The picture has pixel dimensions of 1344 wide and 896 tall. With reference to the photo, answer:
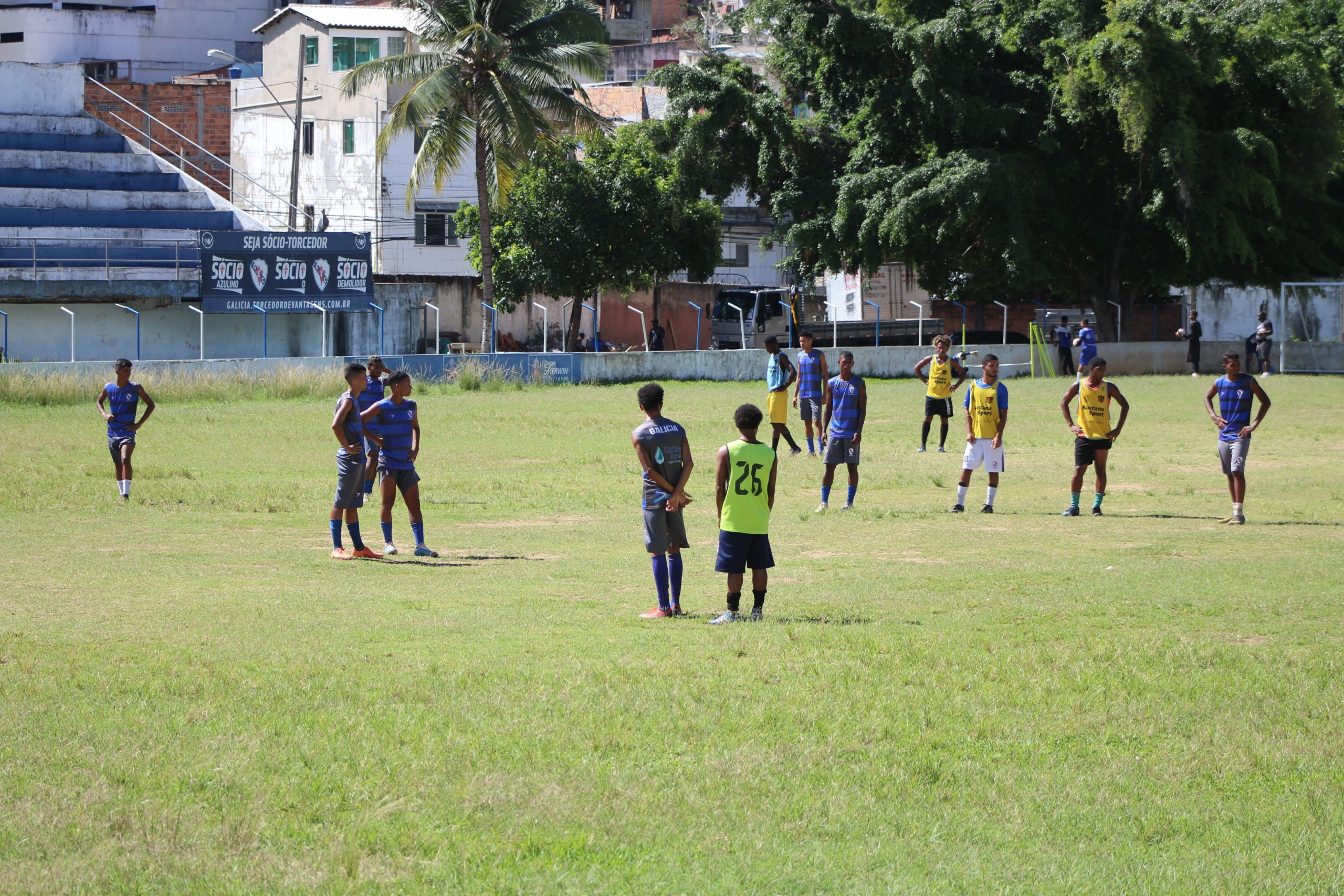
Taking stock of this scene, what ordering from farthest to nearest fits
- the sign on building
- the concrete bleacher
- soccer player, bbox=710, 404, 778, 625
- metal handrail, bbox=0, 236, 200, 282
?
the concrete bleacher
metal handrail, bbox=0, 236, 200, 282
the sign on building
soccer player, bbox=710, 404, 778, 625

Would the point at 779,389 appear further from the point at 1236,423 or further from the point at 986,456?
the point at 1236,423

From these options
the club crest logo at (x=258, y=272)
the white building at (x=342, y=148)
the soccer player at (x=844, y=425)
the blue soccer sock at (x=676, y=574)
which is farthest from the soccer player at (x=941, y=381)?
the white building at (x=342, y=148)

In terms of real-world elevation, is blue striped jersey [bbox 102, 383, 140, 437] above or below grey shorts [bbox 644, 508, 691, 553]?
above

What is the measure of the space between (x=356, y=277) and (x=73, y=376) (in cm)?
1185

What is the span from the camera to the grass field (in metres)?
5.43

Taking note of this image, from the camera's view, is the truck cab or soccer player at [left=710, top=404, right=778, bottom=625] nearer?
soccer player at [left=710, top=404, right=778, bottom=625]

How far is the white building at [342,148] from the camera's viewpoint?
5803cm

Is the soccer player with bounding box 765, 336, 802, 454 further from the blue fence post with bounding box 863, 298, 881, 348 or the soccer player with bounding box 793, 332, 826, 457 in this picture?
the blue fence post with bounding box 863, 298, 881, 348

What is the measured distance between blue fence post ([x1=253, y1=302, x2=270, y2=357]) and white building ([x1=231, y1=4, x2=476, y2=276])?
13.0 meters

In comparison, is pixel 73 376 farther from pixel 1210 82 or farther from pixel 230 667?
pixel 1210 82

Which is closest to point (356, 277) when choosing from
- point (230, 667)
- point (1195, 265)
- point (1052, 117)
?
point (1052, 117)

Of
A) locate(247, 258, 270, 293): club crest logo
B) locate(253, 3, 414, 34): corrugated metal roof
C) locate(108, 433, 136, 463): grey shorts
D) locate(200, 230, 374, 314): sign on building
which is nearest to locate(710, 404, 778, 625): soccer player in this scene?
locate(108, 433, 136, 463): grey shorts

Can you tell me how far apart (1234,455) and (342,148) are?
1942 inches

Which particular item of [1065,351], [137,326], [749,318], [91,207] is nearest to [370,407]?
[137,326]
